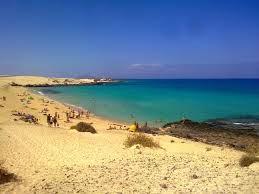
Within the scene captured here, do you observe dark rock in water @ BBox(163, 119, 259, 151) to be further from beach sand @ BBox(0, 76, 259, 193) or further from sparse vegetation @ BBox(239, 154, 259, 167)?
sparse vegetation @ BBox(239, 154, 259, 167)

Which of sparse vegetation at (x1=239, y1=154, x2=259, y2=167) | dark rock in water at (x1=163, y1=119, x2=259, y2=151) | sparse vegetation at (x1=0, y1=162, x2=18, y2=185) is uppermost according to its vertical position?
sparse vegetation at (x1=239, y1=154, x2=259, y2=167)

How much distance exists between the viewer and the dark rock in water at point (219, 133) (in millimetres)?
28172

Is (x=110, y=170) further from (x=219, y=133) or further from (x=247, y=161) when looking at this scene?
(x=219, y=133)

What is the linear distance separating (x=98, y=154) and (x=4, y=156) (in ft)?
12.4

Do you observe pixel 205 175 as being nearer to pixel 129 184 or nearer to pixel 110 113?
pixel 129 184

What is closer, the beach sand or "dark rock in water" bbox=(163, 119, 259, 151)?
the beach sand

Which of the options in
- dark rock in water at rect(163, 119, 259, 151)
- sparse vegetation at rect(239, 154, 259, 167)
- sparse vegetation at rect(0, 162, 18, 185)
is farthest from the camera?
dark rock in water at rect(163, 119, 259, 151)

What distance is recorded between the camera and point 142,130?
100ft

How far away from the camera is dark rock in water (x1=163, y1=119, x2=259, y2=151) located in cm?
2817

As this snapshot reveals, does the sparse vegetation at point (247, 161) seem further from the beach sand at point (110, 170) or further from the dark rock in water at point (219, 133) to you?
the dark rock in water at point (219, 133)

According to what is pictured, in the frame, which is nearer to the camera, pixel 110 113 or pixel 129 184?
pixel 129 184

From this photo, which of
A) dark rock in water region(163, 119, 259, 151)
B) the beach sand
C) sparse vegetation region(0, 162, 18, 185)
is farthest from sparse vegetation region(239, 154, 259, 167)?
dark rock in water region(163, 119, 259, 151)

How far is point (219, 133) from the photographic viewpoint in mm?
32188

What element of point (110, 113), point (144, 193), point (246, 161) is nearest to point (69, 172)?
point (144, 193)
